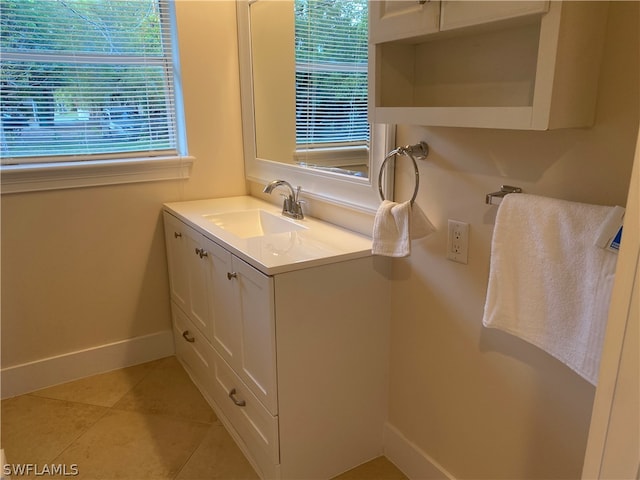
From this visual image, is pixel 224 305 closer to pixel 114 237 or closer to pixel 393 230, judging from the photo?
pixel 393 230

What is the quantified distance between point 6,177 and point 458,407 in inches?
82.8

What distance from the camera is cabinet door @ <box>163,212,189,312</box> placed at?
2.31 metres

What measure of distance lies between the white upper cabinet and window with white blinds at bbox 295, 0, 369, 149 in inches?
12.7

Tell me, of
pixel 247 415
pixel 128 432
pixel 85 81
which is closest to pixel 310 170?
pixel 247 415

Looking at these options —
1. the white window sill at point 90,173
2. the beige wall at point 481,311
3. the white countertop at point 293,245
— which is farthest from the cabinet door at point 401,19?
the white window sill at point 90,173

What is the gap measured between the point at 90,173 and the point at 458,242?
1.77 m

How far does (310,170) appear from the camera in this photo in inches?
83.0

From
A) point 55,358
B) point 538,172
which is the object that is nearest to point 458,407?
point 538,172

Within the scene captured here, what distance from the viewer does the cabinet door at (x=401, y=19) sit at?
46.4 inches

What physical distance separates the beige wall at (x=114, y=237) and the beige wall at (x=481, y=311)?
4.28 ft

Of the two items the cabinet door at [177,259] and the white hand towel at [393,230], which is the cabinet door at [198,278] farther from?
the white hand towel at [393,230]


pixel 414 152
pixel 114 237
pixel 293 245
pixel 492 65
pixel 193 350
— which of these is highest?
pixel 492 65

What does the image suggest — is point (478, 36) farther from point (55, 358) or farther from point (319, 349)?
point (55, 358)

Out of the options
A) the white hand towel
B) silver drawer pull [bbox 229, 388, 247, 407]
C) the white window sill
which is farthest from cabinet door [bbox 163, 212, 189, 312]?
the white hand towel
